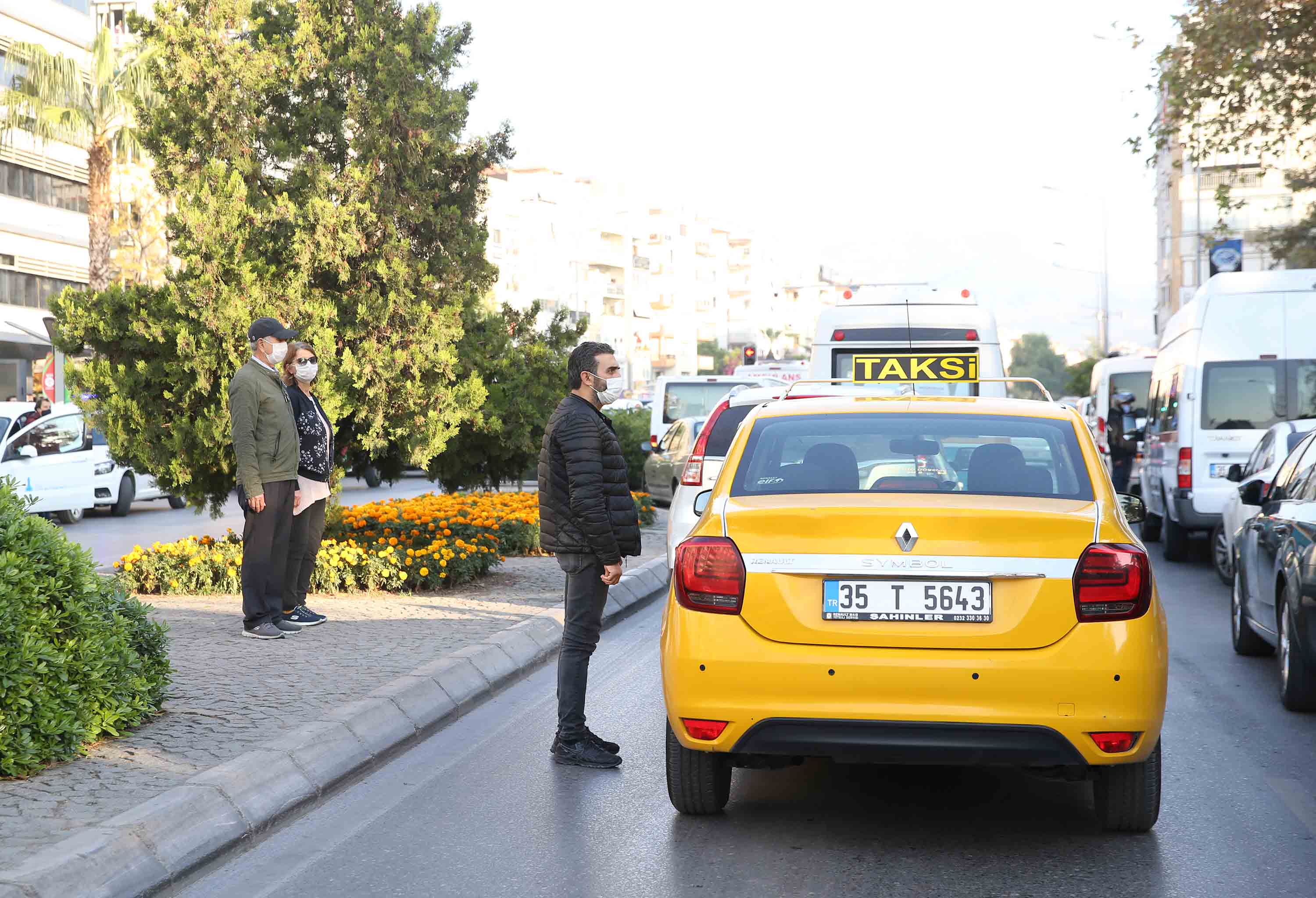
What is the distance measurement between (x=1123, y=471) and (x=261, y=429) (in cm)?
1685

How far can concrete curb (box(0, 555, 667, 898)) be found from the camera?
189 inches

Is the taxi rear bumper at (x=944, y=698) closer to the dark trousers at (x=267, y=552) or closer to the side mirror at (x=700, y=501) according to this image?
the dark trousers at (x=267, y=552)

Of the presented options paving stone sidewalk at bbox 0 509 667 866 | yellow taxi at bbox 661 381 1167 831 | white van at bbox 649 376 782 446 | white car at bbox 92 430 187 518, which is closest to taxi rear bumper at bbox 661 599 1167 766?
yellow taxi at bbox 661 381 1167 831

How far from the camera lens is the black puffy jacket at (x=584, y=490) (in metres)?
6.91

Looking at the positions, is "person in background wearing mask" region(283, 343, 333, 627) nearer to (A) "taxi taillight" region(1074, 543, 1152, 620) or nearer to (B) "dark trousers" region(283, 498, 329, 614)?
(B) "dark trousers" region(283, 498, 329, 614)

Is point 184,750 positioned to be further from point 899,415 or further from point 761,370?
point 761,370

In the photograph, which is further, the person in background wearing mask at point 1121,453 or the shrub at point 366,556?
the person in background wearing mask at point 1121,453

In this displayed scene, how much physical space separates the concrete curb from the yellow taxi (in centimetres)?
Result: 156

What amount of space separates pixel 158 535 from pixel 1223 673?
15143 millimetres

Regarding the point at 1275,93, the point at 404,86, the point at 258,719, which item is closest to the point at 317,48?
the point at 404,86

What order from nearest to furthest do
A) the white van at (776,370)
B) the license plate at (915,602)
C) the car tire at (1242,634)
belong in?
1. the license plate at (915,602)
2. the car tire at (1242,634)
3. the white van at (776,370)

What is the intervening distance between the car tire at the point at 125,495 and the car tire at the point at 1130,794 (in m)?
21.4

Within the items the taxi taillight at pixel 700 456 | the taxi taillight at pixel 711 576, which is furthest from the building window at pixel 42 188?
the taxi taillight at pixel 711 576

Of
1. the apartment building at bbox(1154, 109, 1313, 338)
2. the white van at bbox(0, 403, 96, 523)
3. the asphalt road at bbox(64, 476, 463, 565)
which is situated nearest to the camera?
the asphalt road at bbox(64, 476, 463, 565)
